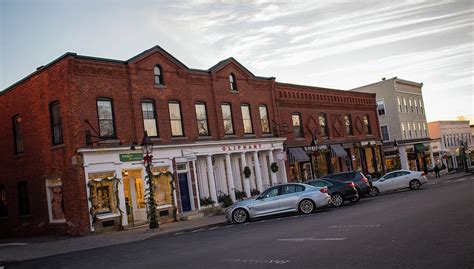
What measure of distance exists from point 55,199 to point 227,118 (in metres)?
11.6

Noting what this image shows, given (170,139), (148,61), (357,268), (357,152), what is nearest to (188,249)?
(357,268)

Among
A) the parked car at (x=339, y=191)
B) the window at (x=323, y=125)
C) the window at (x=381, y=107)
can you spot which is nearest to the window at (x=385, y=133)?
the window at (x=381, y=107)

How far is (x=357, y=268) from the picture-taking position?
7.28 m

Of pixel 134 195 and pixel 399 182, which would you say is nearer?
pixel 134 195

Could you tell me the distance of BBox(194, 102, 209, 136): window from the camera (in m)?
27.4

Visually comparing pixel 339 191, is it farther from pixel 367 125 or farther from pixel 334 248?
pixel 367 125

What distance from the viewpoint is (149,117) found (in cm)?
2452

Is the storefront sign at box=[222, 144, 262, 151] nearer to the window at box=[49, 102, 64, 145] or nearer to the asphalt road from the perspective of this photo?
the window at box=[49, 102, 64, 145]

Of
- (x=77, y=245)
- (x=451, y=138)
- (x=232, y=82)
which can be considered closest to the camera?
(x=77, y=245)

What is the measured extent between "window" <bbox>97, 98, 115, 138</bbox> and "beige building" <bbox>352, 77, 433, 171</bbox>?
3656 cm

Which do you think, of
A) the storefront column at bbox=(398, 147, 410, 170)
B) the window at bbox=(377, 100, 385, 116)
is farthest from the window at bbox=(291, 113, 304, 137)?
the window at bbox=(377, 100, 385, 116)

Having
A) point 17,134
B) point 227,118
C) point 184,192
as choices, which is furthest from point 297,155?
point 17,134

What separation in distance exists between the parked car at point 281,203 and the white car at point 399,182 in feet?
35.6

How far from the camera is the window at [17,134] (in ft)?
82.0
